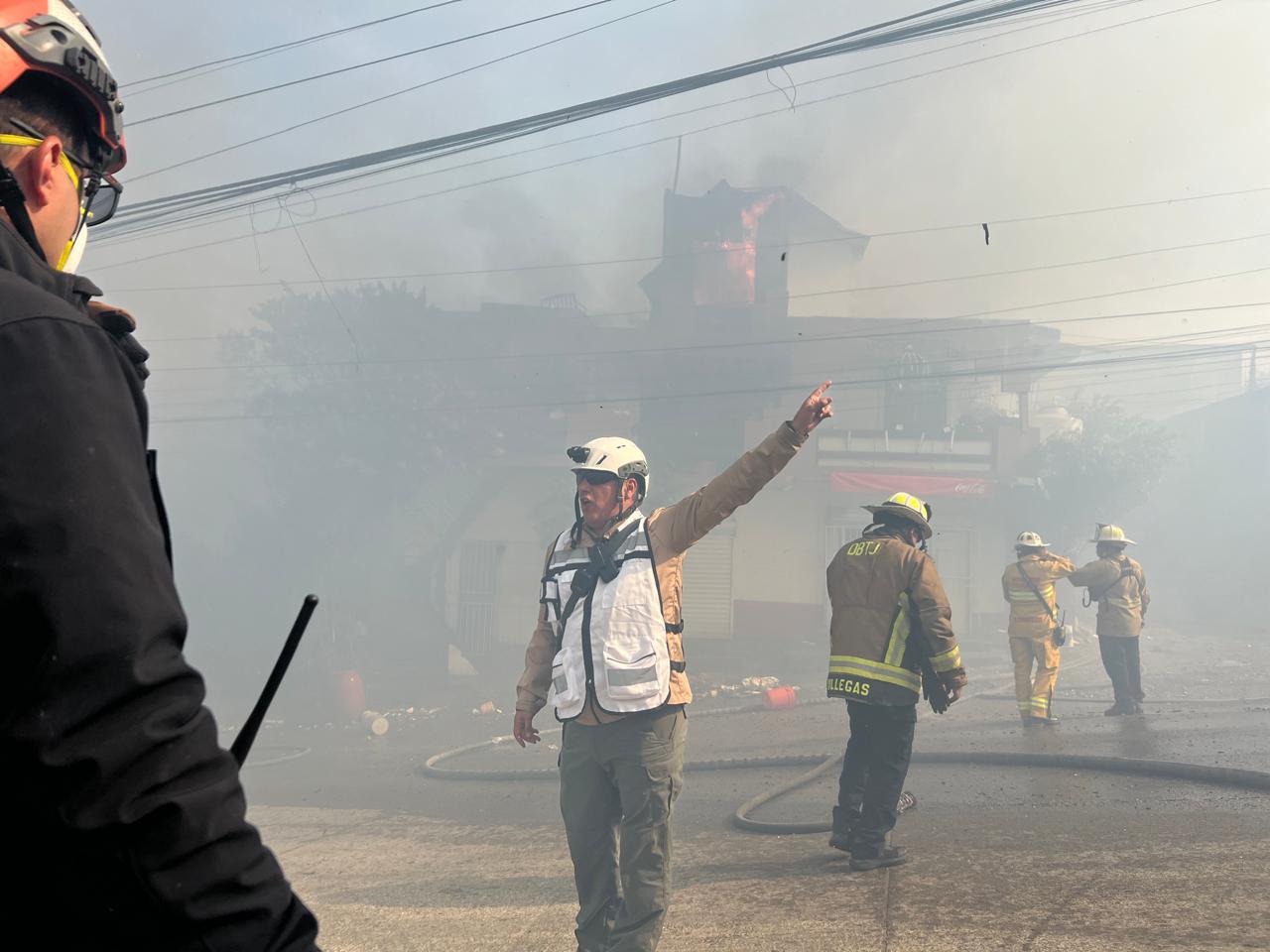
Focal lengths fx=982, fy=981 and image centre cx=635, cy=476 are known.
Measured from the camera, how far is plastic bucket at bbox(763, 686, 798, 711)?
13375mm

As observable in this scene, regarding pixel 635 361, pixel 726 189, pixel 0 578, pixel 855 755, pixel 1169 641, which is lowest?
pixel 1169 641

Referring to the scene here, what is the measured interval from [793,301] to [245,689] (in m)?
25.5

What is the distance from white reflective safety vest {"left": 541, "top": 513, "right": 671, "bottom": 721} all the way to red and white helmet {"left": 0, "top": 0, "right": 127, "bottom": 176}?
3.29 m

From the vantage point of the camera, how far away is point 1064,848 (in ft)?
17.5

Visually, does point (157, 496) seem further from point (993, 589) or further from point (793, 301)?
point (793, 301)

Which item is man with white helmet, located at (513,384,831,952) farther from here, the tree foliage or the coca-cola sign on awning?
the tree foliage

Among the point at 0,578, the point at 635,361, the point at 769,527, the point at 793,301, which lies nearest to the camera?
the point at 0,578

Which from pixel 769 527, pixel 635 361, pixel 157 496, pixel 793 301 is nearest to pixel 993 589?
pixel 769 527

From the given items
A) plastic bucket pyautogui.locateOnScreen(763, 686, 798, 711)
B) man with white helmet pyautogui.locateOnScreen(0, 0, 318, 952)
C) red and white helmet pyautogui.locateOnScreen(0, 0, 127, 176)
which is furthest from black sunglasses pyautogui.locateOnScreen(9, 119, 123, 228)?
plastic bucket pyautogui.locateOnScreen(763, 686, 798, 711)

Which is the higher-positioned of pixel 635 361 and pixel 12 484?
pixel 635 361

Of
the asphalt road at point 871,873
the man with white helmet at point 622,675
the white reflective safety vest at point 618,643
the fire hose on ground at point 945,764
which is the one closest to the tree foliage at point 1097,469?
the asphalt road at point 871,873

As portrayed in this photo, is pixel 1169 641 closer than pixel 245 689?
No

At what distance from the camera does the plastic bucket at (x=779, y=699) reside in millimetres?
13375

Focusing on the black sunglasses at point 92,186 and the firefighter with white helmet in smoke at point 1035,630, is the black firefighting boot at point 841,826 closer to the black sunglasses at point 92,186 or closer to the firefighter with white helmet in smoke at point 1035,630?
the black sunglasses at point 92,186
